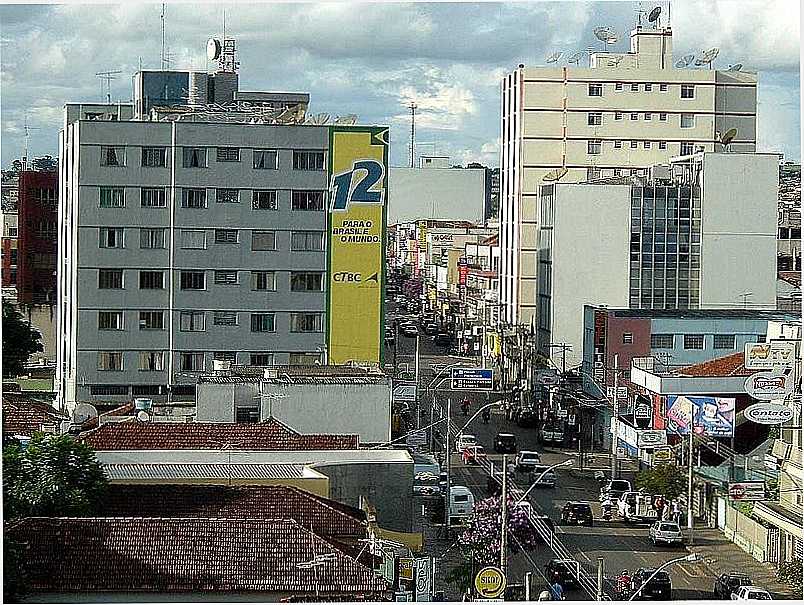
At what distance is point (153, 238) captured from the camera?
787cm

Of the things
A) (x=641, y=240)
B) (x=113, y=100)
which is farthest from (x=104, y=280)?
(x=641, y=240)

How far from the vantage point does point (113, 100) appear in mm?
8297

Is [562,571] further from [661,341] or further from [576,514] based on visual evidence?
[661,341]

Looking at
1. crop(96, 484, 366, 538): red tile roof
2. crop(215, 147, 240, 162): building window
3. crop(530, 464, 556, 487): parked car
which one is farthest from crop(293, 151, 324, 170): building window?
crop(96, 484, 366, 538): red tile roof

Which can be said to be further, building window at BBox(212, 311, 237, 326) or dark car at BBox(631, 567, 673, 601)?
building window at BBox(212, 311, 237, 326)

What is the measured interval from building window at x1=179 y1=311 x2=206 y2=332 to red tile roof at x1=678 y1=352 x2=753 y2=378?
270 centimetres

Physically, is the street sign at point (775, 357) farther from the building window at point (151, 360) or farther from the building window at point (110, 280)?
the building window at point (110, 280)

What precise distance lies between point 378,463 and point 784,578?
4.79ft

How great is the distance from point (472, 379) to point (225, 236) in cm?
167

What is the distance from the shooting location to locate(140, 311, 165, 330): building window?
304 inches

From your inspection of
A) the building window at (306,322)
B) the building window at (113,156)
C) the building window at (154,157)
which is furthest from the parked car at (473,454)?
the building window at (113,156)

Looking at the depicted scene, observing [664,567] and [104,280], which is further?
[104,280]

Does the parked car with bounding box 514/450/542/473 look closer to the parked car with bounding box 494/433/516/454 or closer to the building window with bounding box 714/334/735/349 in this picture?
the parked car with bounding box 494/433/516/454

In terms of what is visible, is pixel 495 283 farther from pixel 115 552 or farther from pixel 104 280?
pixel 115 552
